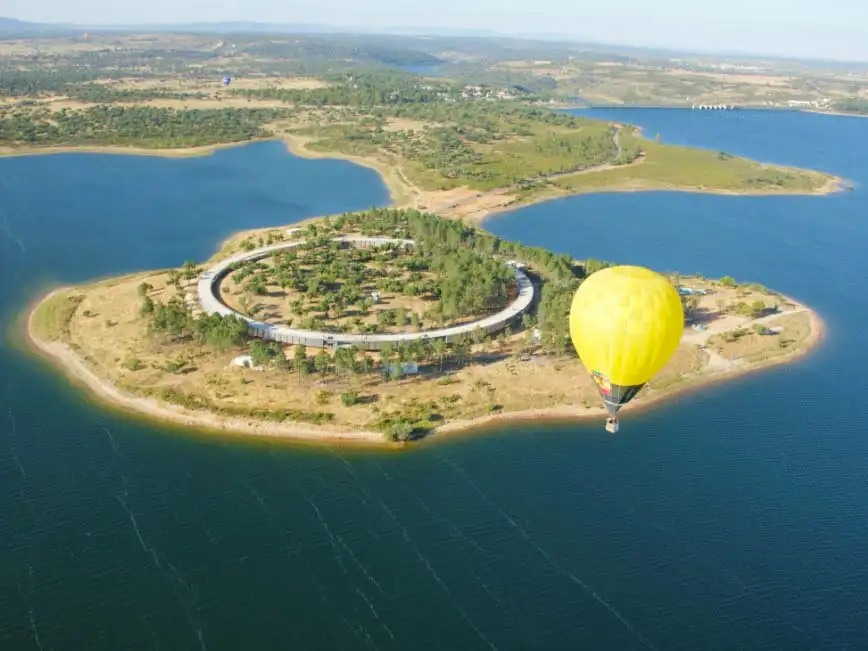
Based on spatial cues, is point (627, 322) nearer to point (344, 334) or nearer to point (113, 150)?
point (344, 334)

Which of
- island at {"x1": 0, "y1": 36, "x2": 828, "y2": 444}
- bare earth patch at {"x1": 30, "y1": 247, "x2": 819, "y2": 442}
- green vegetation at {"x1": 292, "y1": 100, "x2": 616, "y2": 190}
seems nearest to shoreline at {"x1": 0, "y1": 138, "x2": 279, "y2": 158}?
green vegetation at {"x1": 292, "y1": 100, "x2": 616, "y2": 190}

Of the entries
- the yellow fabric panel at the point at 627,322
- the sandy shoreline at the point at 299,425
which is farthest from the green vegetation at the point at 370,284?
the yellow fabric panel at the point at 627,322

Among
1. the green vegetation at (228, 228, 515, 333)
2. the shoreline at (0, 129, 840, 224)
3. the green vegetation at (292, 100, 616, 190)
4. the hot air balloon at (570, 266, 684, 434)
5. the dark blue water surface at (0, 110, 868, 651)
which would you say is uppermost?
the hot air balloon at (570, 266, 684, 434)

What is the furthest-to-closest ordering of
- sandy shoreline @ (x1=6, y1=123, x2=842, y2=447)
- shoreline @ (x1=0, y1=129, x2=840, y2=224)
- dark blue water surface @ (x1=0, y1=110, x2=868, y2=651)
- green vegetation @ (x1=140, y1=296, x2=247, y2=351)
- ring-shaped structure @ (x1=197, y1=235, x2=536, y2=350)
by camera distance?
shoreline @ (x1=0, y1=129, x2=840, y2=224), ring-shaped structure @ (x1=197, y1=235, x2=536, y2=350), green vegetation @ (x1=140, y1=296, x2=247, y2=351), sandy shoreline @ (x1=6, y1=123, x2=842, y2=447), dark blue water surface @ (x1=0, y1=110, x2=868, y2=651)

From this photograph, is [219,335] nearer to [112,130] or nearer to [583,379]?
[583,379]

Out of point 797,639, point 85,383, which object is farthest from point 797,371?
point 85,383

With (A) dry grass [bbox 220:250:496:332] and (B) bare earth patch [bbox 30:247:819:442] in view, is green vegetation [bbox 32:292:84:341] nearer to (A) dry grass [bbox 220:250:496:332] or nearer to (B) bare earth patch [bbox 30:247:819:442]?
(B) bare earth patch [bbox 30:247:819:442]
